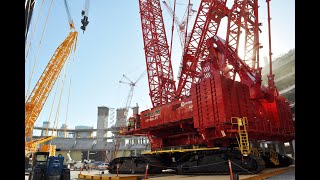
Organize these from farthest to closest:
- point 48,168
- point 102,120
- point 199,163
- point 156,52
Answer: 1. point 102,120
2. point 156,52
3. point 199,163
4. point 48,168

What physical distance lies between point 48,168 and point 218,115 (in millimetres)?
9516

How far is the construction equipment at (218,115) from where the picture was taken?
13.8m

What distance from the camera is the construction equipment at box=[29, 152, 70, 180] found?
11938mm

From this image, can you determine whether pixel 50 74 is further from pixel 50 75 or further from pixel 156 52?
pixel 156 52

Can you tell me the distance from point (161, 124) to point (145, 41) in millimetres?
13244

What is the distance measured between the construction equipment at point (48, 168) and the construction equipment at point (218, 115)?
442 centimetres

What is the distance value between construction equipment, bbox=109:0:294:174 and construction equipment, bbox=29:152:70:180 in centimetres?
442

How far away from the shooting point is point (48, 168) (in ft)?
39.7

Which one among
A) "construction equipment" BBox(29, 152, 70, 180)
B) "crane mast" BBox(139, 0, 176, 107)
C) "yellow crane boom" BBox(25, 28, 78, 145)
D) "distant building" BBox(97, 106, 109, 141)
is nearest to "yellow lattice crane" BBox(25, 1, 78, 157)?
"yellow crane boom" BBox(25, 28, 78, 145)

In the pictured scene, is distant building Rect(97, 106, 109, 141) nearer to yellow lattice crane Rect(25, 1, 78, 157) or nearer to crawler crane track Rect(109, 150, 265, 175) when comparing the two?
yellow lattice crane Rect(25, 1, 78, 157)

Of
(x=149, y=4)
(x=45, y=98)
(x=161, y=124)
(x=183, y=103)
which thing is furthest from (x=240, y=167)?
(x=45, y=98)

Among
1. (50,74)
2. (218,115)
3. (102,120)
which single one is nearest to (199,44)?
(218,115)

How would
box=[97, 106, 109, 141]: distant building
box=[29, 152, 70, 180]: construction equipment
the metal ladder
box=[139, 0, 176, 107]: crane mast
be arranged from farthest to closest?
box=[97, 106, 109, 141]: distant building < box=[139, 0, 176, 107]: crane mast < the metal ladder < box=[29, 152, 70, 180]: construction equipment
